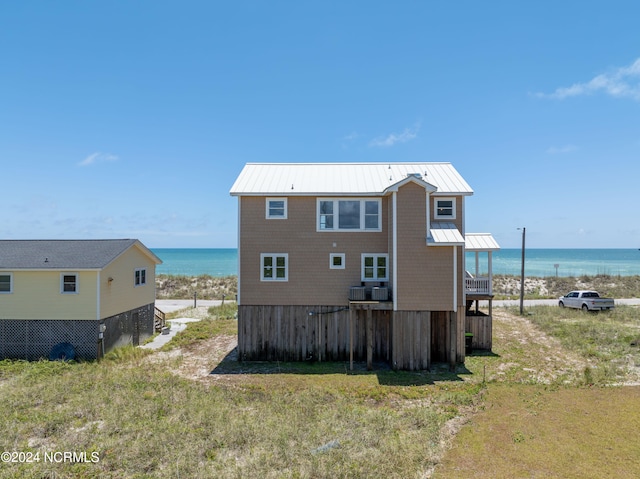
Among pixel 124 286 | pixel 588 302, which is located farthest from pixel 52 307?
pixel 588 302

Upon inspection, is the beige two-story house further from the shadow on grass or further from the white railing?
the white railing

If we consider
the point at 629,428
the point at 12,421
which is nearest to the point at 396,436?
the point at 629,428

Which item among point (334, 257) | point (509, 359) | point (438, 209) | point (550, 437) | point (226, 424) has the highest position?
point (438, 209)

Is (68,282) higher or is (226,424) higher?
(68,282)

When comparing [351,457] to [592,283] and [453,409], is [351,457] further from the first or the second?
[592,283]

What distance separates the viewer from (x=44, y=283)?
1600cm

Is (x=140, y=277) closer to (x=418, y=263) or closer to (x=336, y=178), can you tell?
(x=336, y=178)

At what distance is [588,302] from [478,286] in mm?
14299

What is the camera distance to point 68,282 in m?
16.0

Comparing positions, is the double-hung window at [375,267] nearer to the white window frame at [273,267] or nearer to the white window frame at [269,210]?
the white window frame at [273,267]

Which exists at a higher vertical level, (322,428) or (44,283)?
(44,283)

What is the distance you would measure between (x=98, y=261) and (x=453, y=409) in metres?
15.3

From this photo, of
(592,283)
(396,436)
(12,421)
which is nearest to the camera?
(396,436)

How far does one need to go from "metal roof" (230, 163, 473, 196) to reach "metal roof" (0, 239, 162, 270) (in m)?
6.86
